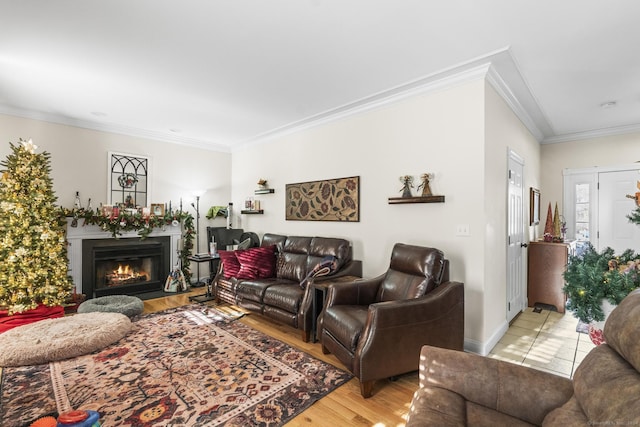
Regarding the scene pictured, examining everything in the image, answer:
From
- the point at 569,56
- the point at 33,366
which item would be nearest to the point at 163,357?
the point at 33,366

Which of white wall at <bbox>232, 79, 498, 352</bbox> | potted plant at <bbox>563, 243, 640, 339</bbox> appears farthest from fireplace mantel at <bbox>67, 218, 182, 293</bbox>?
potted plant at <bbox>563, 243, 640, 339</bbox>

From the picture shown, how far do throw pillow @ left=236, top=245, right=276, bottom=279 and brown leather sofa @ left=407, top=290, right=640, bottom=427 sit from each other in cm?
288

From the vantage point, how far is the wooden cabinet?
421 centimetres

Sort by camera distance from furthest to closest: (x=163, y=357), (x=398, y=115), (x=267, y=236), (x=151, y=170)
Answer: (x=151, y=170), (x=267, y=236), (x=398, y=115), (x=163, y=357)

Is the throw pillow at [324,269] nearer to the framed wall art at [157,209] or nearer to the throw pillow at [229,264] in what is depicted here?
the throw pillow at [229,264]

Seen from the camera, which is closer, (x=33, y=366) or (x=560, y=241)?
(x=33, y=366)

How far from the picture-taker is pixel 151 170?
5.23 metres

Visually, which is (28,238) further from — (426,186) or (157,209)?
(426,186)

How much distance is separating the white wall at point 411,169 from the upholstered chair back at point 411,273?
41cm

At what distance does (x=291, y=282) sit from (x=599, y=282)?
2.87m

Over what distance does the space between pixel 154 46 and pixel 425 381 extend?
303 cm

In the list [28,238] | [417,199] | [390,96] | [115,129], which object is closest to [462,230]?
[417,199]

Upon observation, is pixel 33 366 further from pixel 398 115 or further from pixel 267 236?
pixel 398 115

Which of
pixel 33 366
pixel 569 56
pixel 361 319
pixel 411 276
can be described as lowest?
pixel 33 366
